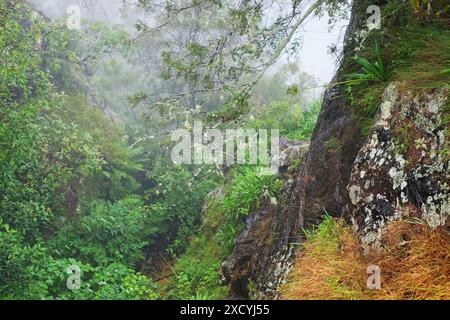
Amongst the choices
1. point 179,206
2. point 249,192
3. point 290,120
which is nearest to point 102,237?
point 179,206

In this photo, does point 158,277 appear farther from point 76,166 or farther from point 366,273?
point 366,273

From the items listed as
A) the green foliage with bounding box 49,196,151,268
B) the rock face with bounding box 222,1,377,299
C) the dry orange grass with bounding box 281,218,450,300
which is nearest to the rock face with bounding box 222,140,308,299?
the rock face with bounding box 222,1,377,299

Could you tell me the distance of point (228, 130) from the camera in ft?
20.4

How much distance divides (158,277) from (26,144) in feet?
15.0

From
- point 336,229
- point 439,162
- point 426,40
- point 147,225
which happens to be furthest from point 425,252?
point 147,225

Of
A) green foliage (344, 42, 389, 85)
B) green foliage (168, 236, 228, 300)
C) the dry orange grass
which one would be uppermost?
green foliage (344, 42, 389, 85)

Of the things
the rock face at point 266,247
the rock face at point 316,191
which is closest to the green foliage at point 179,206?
the rock face at point 266,247

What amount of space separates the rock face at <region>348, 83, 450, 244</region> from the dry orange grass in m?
0.14

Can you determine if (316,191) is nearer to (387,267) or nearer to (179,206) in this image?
(387,267)

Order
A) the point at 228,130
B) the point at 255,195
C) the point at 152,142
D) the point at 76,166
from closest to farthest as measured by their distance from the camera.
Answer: the point at 228,130 < the point at 255,195 < the point at 76,166 < the point at 152,142

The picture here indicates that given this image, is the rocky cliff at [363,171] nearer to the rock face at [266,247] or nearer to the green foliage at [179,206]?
the rock face at [266,247]

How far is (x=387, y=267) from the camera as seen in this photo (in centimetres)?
306

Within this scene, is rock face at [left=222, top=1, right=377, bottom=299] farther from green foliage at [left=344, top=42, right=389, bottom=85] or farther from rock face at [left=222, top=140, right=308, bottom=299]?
green foliage at [left=344, top=42, right=389, bottom=85]

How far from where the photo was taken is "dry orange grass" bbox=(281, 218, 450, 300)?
9.02 feet
